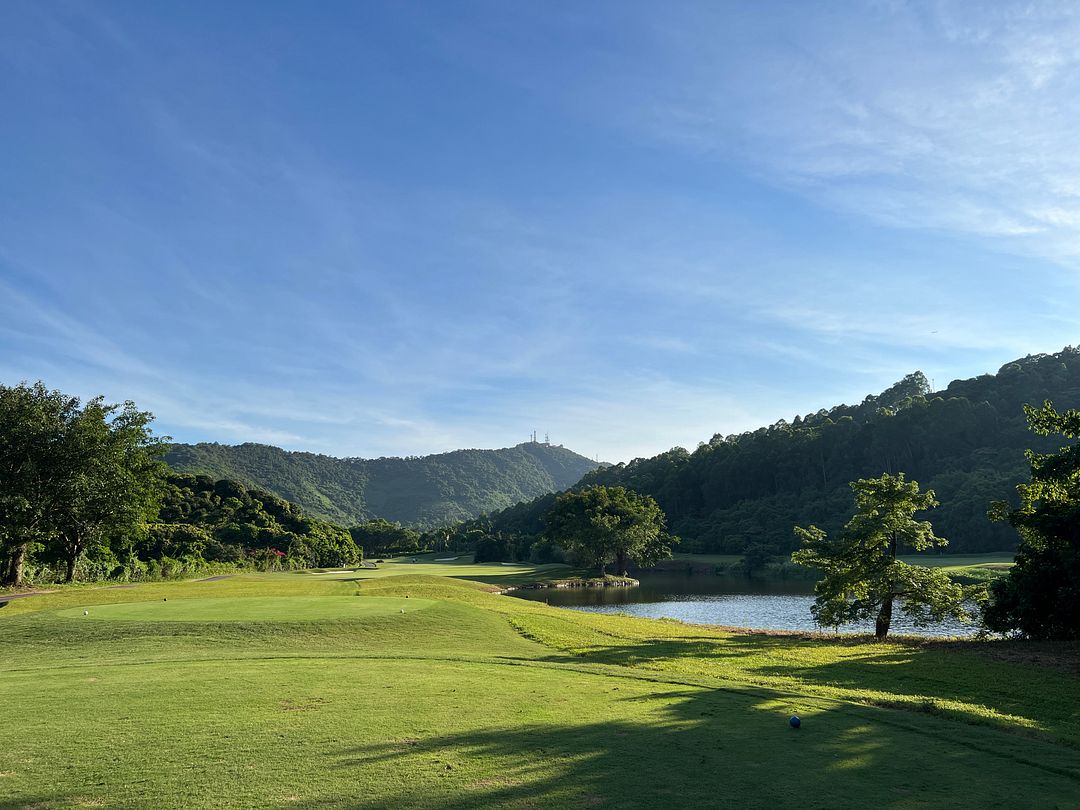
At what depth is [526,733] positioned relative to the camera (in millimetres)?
8508

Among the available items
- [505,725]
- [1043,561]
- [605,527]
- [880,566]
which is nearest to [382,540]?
[605,527]

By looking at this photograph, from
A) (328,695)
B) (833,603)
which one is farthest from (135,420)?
(833,603)

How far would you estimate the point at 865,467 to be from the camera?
116 metres

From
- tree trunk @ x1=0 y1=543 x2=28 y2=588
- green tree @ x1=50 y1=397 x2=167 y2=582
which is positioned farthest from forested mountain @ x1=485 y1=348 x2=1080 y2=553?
tree trunk @ x1=0 y1=543 x2=28 y2=588

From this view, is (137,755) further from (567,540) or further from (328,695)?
(567,540)

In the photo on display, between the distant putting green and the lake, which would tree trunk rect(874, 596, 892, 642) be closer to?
the lake

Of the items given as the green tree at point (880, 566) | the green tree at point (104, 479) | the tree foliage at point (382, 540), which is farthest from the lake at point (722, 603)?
the tree foliage at point (382, 540)

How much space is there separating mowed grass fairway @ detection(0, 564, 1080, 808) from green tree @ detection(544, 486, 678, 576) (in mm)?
51457

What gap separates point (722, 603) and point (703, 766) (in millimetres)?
44069

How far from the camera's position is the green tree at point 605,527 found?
70.8 m

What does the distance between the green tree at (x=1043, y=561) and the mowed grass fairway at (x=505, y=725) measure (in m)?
3.11

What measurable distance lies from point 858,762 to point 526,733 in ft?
12.9

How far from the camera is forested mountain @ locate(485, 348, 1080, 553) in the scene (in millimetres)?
85125

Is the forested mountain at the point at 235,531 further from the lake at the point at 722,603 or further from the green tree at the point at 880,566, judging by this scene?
the green tree at the point at 880,566
